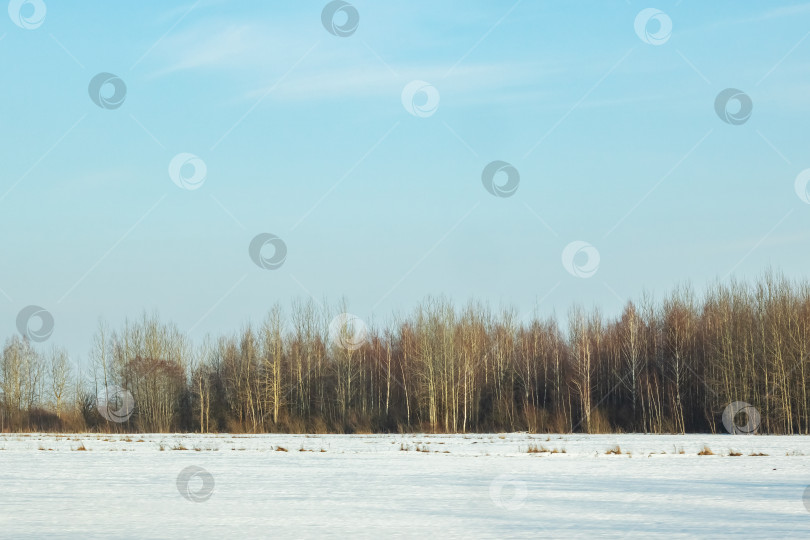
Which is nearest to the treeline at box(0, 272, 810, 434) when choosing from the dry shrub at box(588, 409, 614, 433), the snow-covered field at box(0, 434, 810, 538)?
the dry shrub at box(588, 409, 614, 433)

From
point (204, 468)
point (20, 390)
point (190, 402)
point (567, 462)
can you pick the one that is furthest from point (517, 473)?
point (20, 390)

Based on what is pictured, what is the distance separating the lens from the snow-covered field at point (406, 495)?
34.7 feet

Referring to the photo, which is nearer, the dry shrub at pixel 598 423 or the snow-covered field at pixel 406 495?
Answer: the snow-covered field at pixel 406 495

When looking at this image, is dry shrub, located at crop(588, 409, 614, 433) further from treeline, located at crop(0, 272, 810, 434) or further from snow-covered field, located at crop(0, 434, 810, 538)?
snow-covered field, located at crop(0, 434, 810, 538)

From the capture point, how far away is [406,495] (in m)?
14.1

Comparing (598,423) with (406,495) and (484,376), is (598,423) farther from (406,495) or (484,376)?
(406,495)

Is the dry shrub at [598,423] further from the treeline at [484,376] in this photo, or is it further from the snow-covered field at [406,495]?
the snow-covered field at [406,495]

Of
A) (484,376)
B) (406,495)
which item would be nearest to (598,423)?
(484,376)

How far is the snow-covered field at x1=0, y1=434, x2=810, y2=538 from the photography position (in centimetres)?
1059

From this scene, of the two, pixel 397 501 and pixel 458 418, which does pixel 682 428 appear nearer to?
pixel 458 418

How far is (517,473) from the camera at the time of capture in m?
18.2

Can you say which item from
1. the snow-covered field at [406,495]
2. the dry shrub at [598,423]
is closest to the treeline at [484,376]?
the dry shrub at [598,423]

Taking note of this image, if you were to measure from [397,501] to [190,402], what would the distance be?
50.4m

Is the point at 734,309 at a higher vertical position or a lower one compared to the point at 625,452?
higher
